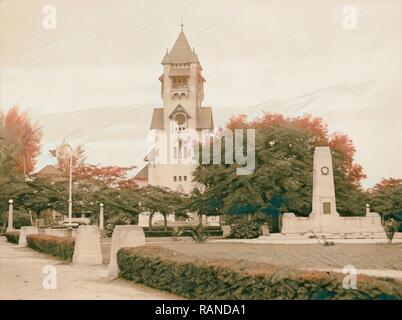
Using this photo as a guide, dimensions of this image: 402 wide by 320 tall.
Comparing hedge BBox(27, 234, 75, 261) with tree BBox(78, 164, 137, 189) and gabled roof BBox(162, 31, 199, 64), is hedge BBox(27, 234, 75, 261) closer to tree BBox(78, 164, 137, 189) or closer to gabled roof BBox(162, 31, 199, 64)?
tree BBox(78, 164, 137, 189)

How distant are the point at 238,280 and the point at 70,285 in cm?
495

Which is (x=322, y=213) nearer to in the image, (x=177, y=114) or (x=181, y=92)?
(x=177, y=114)

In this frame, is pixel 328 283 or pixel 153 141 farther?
pixel 153 141

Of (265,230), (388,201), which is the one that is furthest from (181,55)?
(265,230)

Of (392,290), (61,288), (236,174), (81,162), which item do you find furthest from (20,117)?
(392,290)

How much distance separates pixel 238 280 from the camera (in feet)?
33.3

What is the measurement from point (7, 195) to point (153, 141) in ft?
80.9

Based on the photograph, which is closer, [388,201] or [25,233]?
[25,233]

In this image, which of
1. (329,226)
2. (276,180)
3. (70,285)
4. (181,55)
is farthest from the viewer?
(181,55)

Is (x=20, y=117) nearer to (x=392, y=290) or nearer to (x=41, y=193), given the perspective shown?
(x=41, y=193)

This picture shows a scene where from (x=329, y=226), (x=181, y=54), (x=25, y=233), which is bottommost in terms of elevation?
(x=25, y=233)

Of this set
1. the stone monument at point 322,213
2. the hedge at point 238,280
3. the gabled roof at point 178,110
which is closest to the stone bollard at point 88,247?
the hedge at point 238,280
